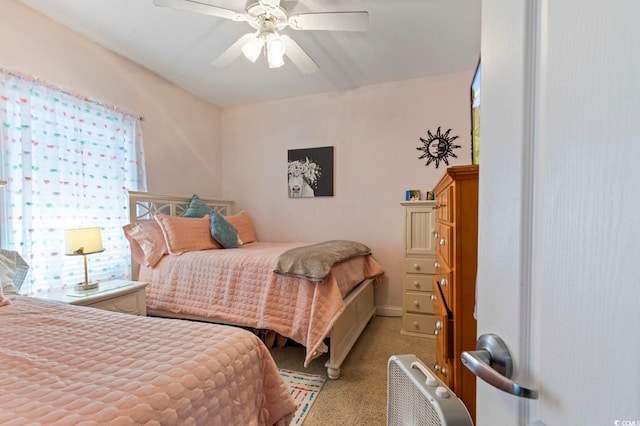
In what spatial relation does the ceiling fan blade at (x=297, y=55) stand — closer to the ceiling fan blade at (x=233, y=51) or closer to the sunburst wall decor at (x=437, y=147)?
the ceiling fan blade at (x=233, y=51)

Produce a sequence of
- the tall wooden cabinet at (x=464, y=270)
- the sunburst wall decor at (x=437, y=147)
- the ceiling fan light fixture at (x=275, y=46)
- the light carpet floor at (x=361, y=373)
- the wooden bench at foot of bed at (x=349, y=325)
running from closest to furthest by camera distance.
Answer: the tall wooden cabinet at (x=464, y=270) < the light carpet floor at (x=361, y=373) < the ceiling fan light fixture at (x=275, y=46) < the wooden bench at foot of bed at (x=349, y=325) < the sunburst wall decor at (x=437, y=147)

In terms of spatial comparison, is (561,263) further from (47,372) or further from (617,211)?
(47,372)

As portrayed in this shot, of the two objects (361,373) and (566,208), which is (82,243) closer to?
(361,373)

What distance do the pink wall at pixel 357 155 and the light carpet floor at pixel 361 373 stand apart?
67 cm

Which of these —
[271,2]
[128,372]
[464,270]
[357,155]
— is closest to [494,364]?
[464,270]

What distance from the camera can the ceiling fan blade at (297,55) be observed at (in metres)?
1.90

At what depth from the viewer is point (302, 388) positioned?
1.79 metres

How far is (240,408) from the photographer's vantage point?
0.91 meters

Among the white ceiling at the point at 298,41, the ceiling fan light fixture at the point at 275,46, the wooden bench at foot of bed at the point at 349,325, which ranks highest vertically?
the white ceiling at the point at 298,41

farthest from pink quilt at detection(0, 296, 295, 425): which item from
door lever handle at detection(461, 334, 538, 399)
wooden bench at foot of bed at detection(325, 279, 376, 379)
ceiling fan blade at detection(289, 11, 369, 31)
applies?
ceiling fan blade at detection(289, 11, 369, 31)

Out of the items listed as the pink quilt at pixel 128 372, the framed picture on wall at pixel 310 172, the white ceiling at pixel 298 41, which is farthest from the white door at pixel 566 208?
the framed picture on wall at pixel 310 172

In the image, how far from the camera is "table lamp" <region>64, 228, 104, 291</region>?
74.1 inches

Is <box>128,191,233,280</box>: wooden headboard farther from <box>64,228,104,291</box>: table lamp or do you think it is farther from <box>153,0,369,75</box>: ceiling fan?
<box>153,0,369,75</box>: ceiling fan

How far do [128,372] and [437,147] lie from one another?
3.13 metres
